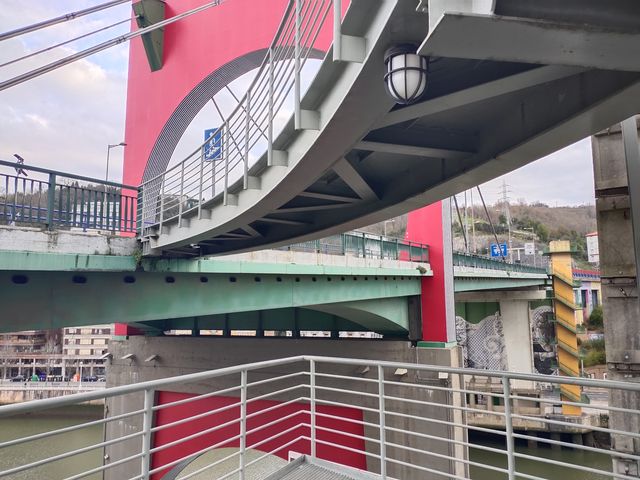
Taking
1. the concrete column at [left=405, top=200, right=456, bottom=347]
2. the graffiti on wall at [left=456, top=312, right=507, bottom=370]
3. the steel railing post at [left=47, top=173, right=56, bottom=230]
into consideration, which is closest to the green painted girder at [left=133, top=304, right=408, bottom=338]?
the concrete column at [left=405, top=200, right=456, bottom=347]

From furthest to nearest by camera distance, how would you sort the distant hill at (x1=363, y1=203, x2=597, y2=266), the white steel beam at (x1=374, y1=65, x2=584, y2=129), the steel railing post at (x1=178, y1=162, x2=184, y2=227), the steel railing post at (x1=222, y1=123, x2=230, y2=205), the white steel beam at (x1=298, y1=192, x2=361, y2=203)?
the distant hill at (x1=363, y1=203, x2=597, y2=266), the steel railing post at (x1=178, y1=162, x2=184, y2=227), the steel railing post at (x1=222, y1=123, x2=230, y2=205), the white steel beam at (x1=298, y1=192, x2=361, y2=203), the white steel beam at (x1=374, y1=65, x2=584, y2=129)

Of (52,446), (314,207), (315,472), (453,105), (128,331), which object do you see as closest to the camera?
(453,105)

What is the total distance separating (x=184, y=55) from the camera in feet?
46.0

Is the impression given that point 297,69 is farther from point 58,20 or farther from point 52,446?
point 52,446

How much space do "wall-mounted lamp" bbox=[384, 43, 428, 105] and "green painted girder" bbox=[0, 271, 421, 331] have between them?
18.1 feet

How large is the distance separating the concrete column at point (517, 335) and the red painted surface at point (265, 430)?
70.3 feet

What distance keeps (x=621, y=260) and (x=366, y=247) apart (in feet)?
28.2

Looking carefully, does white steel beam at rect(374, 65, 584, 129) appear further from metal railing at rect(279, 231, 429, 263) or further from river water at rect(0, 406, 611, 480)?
river water at rect(0, 406, 611, 480)

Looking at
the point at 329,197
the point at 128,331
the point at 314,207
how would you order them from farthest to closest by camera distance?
1. the point at 128,331
2. the point at 314,207
3. the point at 329,197

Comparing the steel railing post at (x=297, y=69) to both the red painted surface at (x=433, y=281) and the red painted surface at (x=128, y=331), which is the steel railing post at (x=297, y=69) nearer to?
the red painted surface at (x=433, y=281)

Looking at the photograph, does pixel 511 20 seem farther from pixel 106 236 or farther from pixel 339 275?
pixel 339 275

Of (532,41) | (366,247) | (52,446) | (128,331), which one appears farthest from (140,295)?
(52,446)

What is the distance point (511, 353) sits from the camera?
102 feet

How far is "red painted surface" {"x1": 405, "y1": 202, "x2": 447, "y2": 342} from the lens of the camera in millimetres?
13750
